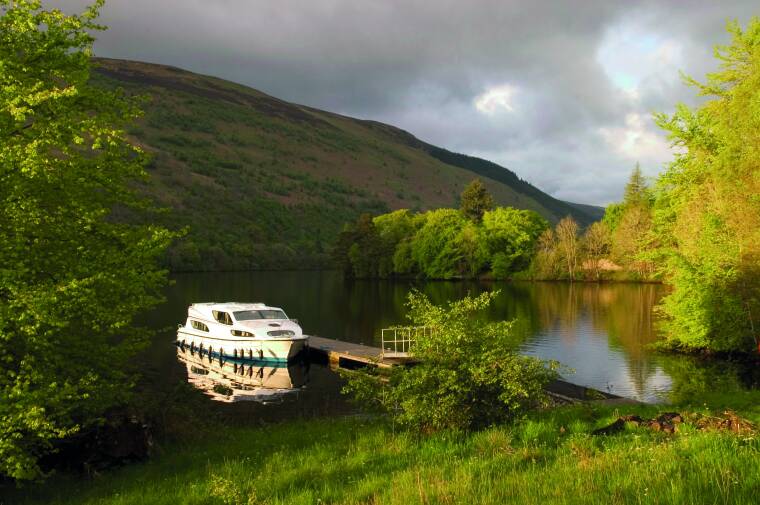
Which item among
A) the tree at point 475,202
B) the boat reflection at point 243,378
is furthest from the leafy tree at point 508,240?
the boat reflection at point 243,378

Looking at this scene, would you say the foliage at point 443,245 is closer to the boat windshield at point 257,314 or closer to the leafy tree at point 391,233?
the leafy tree at point 391,233

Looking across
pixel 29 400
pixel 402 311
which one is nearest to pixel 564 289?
pixel 402 311

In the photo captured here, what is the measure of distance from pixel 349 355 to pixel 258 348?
571cm

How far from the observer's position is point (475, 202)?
369 feet

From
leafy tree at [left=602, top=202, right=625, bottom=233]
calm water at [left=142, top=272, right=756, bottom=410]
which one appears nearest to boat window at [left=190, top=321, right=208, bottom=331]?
calm water at [left=142, top=272, right=756, bottom=410]

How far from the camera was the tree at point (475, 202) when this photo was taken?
367ft

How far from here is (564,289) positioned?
8375cm

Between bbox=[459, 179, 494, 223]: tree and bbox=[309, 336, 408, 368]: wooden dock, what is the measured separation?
77385mm

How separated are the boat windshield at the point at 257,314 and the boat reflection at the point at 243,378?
2.84 metres

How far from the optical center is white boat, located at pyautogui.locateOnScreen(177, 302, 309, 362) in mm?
34500

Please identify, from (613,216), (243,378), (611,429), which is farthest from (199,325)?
(613,216)

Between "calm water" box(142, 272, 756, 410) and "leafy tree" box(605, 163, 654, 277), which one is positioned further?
"leafy tree" box(605, 163, 654, 277)

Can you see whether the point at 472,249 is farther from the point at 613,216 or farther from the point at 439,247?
the point at 613,216

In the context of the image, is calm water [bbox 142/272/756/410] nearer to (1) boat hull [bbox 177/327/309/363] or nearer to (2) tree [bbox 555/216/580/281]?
(1) boat hull [bbox 177/327/309/363]
